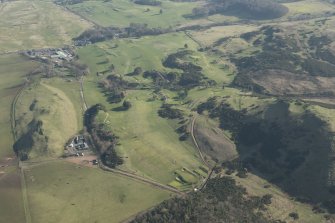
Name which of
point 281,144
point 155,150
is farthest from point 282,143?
point 155,150

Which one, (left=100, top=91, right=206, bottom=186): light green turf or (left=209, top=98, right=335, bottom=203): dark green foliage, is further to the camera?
(left=100, top=91, right=206, bottom=186): light green turf

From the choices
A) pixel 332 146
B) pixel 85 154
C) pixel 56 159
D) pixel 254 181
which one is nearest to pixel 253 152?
pixel 254 181

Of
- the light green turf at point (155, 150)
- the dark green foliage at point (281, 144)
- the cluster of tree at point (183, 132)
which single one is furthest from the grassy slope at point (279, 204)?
the cluster of tree at point (183, 132)

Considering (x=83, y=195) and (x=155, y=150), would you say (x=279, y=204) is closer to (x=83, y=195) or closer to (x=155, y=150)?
(x=155, y=150)

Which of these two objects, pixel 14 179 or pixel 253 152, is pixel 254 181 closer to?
pixel 253 152

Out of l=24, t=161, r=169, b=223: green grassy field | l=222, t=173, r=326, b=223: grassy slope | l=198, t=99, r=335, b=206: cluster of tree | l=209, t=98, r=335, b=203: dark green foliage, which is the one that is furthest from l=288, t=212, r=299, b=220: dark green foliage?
l=24, t=161, r=169, b=223: green grassy field

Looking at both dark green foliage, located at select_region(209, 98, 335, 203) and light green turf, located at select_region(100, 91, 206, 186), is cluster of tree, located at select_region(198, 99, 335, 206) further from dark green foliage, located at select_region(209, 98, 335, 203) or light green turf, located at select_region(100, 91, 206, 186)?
light green turf, located at select_region(100, 91, 206, 186)

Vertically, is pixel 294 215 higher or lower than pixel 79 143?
higher
